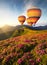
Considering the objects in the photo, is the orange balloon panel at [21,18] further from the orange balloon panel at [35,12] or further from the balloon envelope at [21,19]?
the orange balloon panel at [35,12]

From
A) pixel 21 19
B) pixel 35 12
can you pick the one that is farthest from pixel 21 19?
pixel 35 12

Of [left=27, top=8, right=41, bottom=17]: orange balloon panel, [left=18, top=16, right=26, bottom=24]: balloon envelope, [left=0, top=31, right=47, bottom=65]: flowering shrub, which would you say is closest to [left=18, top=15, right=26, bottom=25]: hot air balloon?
[left=18, top=16, right=26, bottom=24]: balloon envelope

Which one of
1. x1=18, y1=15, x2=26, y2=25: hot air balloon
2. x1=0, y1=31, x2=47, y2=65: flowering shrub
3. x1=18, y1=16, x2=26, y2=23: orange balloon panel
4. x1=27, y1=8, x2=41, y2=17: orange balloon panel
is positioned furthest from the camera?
x1=18, y1=16, x2=26, y2=23: orange balloon panel

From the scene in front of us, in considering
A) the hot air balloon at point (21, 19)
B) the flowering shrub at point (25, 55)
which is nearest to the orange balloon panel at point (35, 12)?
the hot air balloon at point (21, 19)

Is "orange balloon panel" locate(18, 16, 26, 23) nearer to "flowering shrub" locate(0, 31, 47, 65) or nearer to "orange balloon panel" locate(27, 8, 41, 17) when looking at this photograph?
"orange balloon panel" locate(27, 8, 41, 17)

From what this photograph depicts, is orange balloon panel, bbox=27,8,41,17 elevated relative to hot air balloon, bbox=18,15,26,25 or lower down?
elevated

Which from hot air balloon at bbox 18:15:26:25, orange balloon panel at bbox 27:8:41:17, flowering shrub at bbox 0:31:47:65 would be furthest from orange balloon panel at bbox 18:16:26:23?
flowering shrub at bbox 0:31:47:65

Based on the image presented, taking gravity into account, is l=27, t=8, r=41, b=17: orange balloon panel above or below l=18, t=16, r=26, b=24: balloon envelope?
above

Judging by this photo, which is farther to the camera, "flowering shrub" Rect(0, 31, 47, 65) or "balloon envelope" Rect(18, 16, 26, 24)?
"balloon envelope" Rect(18, 16, 26, 24)

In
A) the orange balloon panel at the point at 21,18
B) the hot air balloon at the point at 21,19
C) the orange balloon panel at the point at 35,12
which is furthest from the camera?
the orange balloon panel at the point at 21,18

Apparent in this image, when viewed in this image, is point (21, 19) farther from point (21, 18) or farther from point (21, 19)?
point (21, 18)

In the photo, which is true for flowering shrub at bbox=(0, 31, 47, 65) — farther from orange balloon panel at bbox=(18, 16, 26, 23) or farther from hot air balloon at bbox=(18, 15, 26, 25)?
orange balloon panel at bbox=(18, 16, 26, 23)

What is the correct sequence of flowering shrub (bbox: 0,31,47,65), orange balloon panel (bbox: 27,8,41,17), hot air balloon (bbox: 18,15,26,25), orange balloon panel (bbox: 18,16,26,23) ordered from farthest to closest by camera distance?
orange balloon panel (bbox: 18,16,26,23) → hot air balloon (bbox: 18,15,26,25) → orange balloon panel (bbox: 27,8,41,17) → flowering shrub (bbox: 0,31,47,65)

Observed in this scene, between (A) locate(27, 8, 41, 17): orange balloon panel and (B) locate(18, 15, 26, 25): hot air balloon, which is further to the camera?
(B) locate(18, 15, 26, 25): hot air balloon
